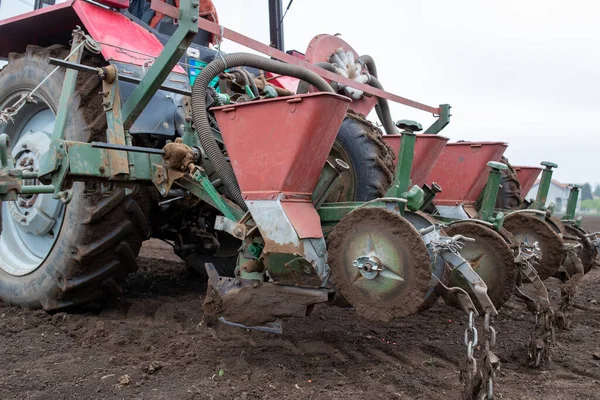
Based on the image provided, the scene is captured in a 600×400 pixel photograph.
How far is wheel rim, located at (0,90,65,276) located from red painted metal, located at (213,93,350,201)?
1.37m

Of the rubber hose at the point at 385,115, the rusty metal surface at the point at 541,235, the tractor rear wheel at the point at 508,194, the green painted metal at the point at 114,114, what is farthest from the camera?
the rubber hose at the point at 385,115

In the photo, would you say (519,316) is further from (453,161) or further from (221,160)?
(221,160)

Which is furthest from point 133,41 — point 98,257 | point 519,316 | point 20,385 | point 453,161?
point 519,316

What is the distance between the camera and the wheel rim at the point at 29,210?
132 inches

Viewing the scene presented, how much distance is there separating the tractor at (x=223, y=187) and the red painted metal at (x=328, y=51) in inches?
9.7

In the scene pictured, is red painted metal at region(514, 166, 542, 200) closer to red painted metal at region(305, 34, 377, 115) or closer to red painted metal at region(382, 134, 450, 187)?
red painted metal at region(305, 34, 377, 115)

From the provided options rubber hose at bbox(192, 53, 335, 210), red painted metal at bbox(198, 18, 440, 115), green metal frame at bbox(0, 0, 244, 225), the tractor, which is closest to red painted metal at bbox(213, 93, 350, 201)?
the tractor

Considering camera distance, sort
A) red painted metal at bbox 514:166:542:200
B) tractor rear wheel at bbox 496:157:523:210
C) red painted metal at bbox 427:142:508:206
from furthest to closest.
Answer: red painted metal at bbox 514:166:542:200
tractor rear wheel at bbox 496:157:523:210
red painted metal at bbox 427:142:508:206

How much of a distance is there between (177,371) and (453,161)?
8.22 ft

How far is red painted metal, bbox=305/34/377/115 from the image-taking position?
4.21 meters

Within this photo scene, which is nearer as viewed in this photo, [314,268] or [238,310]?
[314,268]

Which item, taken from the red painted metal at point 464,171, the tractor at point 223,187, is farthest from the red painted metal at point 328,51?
the red painted metal at point 464,171

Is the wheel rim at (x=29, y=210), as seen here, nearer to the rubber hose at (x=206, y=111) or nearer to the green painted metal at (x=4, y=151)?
the green painted metal at (x=4, y=151)

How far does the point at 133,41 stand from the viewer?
3168 mm
